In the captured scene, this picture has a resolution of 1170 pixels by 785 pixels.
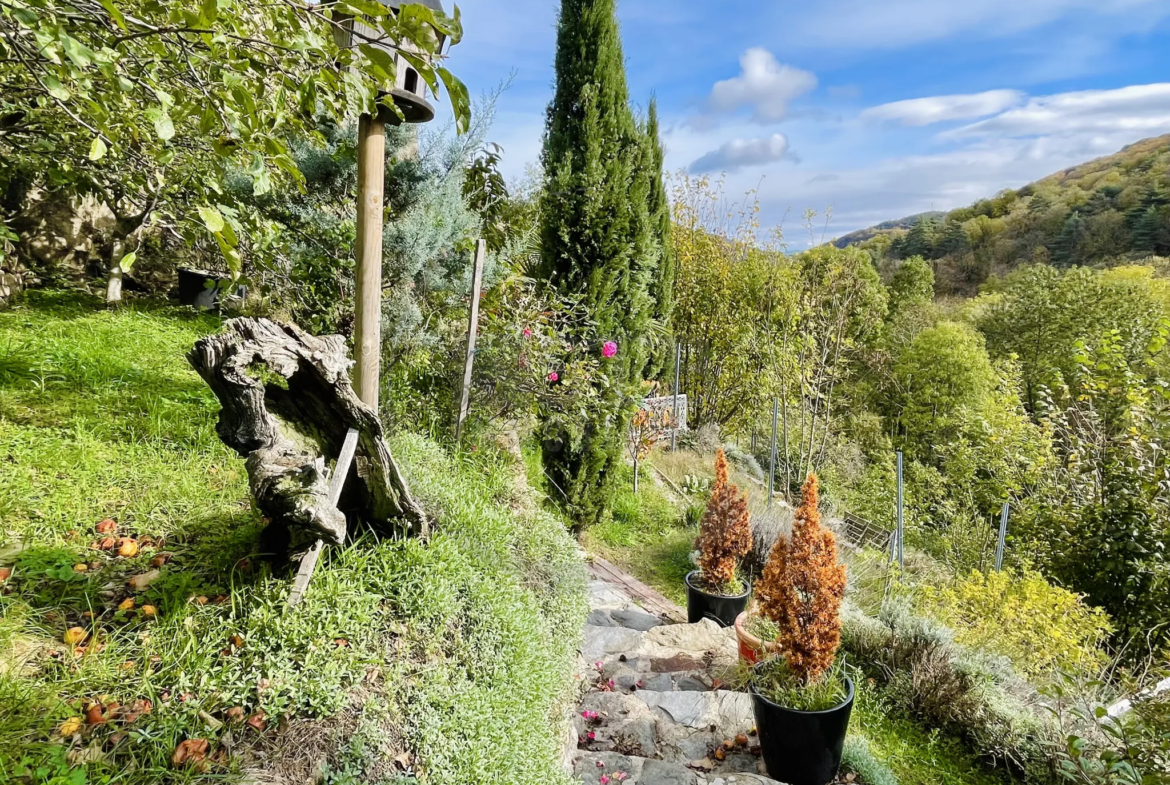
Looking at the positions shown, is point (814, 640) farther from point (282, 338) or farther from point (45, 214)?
point (45, 214)

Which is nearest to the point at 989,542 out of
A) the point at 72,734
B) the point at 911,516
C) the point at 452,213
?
the point at 911,516

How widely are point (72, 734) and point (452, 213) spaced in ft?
11.0

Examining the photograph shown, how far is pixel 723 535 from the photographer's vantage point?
4527mm

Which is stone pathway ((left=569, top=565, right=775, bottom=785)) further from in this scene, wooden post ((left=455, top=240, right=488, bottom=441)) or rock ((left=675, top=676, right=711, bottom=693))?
wooden post ((left=455, top=240, right=488, bottom=441))

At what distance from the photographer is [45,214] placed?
7.24 m

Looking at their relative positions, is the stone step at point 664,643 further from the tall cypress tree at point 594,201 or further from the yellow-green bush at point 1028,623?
the tall cypress tree at point 594,201

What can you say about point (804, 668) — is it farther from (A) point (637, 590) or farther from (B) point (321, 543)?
(A) point (637, 590)

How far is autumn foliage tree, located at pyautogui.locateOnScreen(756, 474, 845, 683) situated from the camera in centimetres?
291

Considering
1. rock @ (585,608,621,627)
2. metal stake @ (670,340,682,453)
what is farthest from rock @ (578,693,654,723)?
metal stake @ (670,340,682,453)

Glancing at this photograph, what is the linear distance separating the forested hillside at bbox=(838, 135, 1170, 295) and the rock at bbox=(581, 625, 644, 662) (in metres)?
27.8

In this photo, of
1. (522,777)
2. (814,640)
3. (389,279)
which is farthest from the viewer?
(389,279)

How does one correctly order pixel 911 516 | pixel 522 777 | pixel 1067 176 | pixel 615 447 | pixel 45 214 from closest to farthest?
pixel 522 777, pixel 615 447, pixel 45 214, pixel 911 516, pixel 1067 176

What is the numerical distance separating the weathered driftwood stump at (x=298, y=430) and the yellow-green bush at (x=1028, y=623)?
3.93m

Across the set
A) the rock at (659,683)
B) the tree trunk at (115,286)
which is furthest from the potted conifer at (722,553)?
the tree trunk at (115,286)
